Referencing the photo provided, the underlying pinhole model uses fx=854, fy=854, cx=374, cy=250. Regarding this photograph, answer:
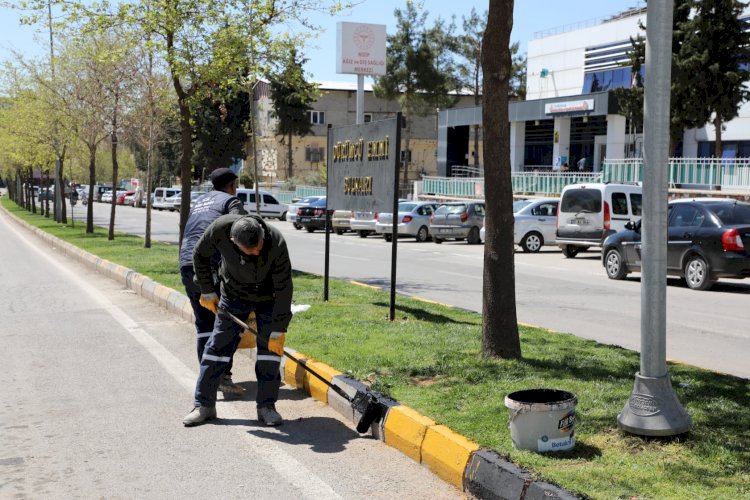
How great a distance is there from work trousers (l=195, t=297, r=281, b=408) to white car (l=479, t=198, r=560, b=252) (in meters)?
20.0

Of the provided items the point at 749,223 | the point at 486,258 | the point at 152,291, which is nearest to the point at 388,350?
the point at 486,258

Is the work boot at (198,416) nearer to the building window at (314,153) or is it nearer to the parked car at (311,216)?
the parked car at (311,216)

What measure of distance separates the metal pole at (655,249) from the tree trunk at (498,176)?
2072mm

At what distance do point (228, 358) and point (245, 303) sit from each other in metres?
0.44

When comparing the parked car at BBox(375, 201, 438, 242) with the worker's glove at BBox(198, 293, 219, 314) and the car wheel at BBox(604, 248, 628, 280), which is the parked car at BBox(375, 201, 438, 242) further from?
the worker's glove at BBox(198, 293, 219, 314)

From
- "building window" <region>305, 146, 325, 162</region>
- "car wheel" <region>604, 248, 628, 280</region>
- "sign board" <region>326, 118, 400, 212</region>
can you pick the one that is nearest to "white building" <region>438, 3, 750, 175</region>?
"building window" <region>305, 146, 325, 162</region>

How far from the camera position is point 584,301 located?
1379cm

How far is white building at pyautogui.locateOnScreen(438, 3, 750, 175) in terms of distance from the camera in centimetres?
4219

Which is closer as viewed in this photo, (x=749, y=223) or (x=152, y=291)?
(x=152, y=291)

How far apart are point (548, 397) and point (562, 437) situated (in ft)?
1.07

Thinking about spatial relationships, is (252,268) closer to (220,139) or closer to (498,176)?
(498,176)

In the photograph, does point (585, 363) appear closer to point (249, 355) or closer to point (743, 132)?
point (249, 355)

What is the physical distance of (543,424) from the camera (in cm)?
493

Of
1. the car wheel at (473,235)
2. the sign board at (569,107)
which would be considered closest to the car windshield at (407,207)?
the car wheel at (473,235)
